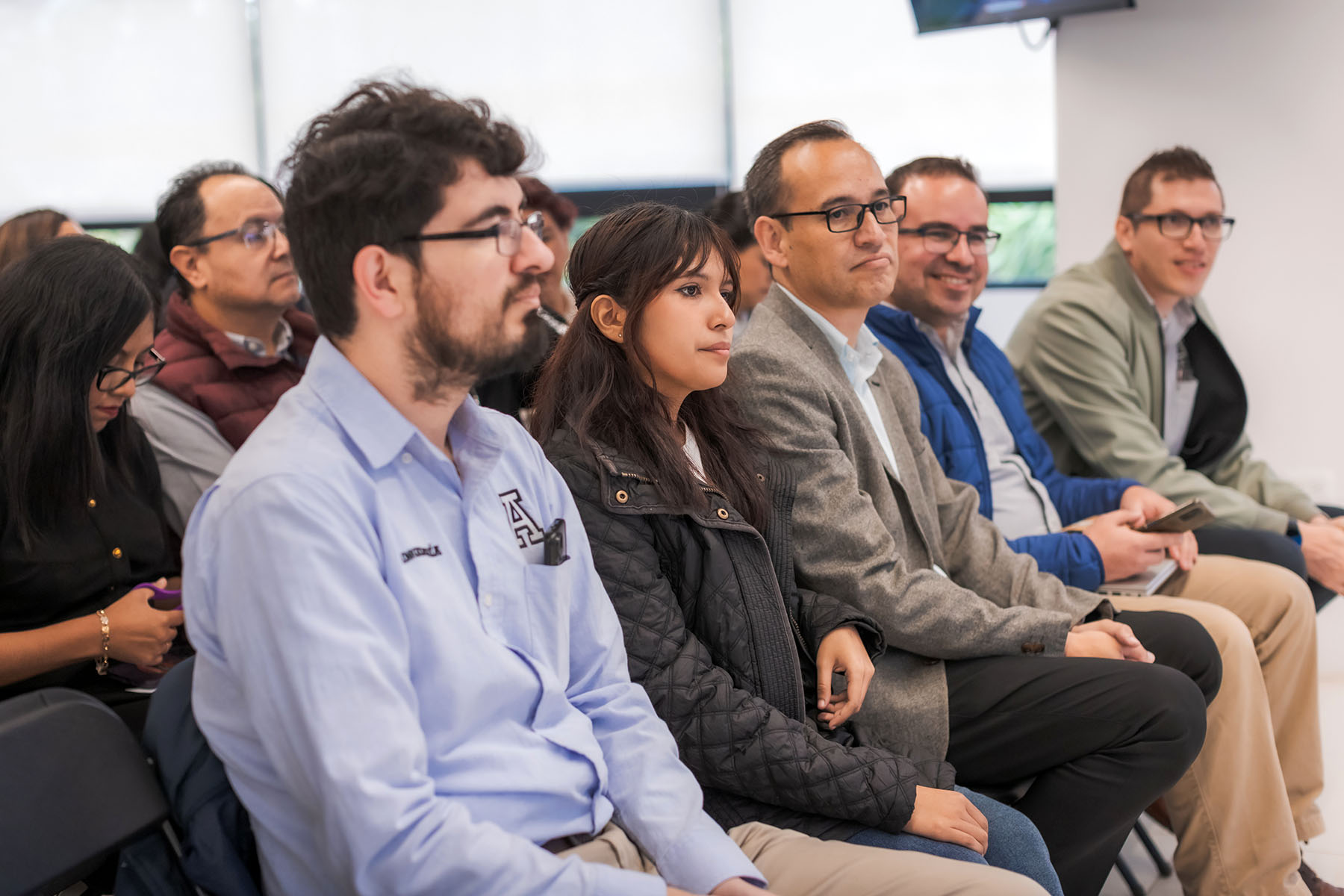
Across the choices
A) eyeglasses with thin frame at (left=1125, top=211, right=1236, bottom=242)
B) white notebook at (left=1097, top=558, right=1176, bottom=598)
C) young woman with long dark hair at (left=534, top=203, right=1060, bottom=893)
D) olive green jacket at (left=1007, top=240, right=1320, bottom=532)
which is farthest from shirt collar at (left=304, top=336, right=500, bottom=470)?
eyeglasses with thin frame at (left=1125, top=211, right=1236, bottom=242)

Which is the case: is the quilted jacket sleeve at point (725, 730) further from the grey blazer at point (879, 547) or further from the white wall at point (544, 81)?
the white wall at point (544, 81)

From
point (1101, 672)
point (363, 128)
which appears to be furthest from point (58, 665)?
point (1101, 672)

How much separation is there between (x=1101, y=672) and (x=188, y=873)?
1369mm

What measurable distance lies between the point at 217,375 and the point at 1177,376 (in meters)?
2.59

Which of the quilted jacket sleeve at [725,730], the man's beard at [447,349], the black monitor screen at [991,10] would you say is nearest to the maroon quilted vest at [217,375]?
the quilted jacket sleeve at [725,730]

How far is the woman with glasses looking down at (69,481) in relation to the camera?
162 cm

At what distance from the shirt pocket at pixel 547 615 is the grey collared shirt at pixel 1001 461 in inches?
59.4

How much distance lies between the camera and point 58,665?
1642 millimetres

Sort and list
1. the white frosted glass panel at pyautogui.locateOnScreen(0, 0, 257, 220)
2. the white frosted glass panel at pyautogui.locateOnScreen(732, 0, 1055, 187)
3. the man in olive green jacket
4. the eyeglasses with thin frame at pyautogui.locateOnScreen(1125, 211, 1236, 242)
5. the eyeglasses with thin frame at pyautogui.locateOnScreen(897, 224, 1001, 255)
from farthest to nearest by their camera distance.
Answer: the white frosted glass panel at pyautogui.locateOnScreen(0, 0, 257, 220), the white frosted glass panel at pyautogui.locateOnScreen(732, 0, 1055, 187), the eyeglasses with thin frame at pyautogui.locateOnScreen(1125, 211, 1236, 242), the man in olive green jacket, the eyeglasses with thin frame at pyautogui.locateOnScreen(897, 224, 1001, 255)

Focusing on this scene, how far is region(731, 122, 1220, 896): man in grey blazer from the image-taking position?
175 cm

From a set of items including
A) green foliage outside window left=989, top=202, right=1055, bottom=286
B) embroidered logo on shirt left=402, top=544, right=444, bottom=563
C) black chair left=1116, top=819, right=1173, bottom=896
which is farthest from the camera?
green foliage outside window left=989, top=202, right=1055, bottom=286

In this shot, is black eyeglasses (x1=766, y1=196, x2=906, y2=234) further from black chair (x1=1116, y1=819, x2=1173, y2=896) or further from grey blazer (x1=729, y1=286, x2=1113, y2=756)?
black chair (x1=1116, y1=819, x2=1173, y2=896)

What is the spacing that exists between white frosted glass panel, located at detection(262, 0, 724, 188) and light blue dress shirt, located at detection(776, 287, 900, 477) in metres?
3.51

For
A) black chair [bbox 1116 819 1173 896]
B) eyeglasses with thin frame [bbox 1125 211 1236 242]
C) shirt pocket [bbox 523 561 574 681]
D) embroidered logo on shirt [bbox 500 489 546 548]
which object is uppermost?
eyeglasses with thin frame [bbox 1125 211 1236 242]
